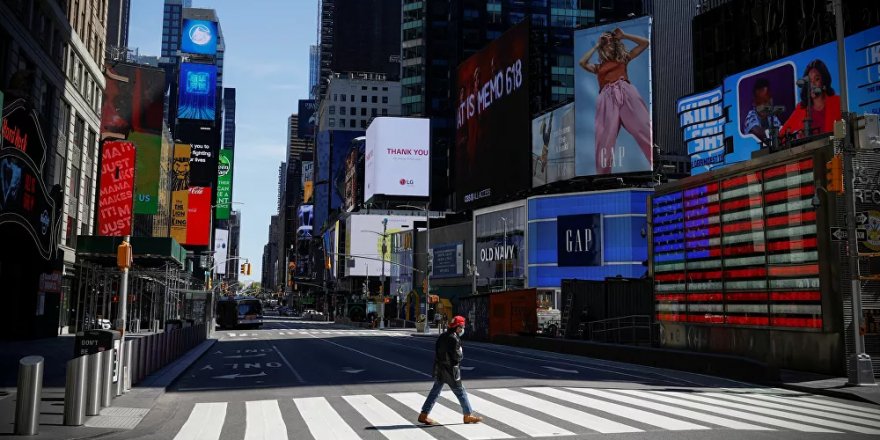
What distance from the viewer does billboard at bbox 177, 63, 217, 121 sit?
157 m

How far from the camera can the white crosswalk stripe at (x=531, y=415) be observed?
1258 cm

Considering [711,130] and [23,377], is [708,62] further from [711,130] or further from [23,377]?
[23,377]

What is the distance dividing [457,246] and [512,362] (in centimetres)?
7354

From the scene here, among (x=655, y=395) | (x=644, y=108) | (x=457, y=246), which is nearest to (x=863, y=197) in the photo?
(x=655, y=395)

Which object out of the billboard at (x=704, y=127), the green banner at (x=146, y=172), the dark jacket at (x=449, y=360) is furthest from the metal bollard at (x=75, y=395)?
the billboard at (x=704, y=127)

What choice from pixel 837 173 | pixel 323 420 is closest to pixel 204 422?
pixel 323 420

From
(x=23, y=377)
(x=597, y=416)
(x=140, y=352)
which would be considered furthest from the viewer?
(x=140, y=352)

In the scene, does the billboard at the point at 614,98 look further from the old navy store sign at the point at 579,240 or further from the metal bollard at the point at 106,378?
the metal bollard at the point at 106,378

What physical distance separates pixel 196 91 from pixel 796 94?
434ft

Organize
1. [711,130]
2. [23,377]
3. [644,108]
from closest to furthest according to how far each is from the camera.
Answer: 1. [23,377]
2. [711,130]
3. [644,108]

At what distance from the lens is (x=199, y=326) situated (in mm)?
41156

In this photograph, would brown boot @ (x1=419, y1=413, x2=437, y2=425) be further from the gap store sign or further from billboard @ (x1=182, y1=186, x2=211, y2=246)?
billboard @ (x1=182, y1=186, x2=211, y2=246)

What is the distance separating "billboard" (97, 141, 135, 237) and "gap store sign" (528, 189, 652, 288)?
4443 cm

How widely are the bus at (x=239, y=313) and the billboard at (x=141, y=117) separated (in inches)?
481
